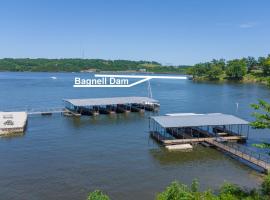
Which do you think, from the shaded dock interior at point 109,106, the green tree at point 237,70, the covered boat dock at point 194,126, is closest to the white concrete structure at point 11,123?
the shaded dock interior at point 109,106

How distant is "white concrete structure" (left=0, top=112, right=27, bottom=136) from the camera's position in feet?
174

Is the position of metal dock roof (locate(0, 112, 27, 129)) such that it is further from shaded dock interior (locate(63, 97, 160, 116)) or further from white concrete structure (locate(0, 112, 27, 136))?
shaded dock interior (locate(63, 97, 160, 116))

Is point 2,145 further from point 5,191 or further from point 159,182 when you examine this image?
point 159,182

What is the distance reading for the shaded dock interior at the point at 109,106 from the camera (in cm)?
7075

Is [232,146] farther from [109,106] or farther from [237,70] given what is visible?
[237,70]

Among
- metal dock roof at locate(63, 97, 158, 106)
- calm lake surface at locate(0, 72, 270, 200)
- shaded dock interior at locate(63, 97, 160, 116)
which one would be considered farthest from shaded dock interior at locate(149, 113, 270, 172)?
shaded dock interior at locate(63, 97, 160, 116)

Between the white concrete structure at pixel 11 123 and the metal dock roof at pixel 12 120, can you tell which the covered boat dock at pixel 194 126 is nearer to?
the white concrete structure at pixel 11 123

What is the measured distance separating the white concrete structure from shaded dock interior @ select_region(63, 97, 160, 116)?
40.8ft

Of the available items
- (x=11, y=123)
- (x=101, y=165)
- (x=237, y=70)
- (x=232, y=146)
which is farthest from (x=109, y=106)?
(x=237, y=70)

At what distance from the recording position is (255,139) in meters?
50.2

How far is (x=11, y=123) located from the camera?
182 feet

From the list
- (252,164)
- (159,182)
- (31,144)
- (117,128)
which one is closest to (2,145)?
(31,144)

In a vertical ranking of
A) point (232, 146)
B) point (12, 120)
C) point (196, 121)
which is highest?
point (196, 121)

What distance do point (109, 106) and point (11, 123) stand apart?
25.5 m
